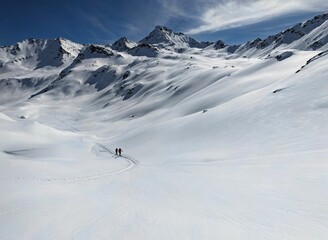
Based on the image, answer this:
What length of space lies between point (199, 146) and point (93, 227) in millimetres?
23101

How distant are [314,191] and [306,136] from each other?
1281 cm

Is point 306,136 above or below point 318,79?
below

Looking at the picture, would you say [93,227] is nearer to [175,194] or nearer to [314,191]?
[175,194]

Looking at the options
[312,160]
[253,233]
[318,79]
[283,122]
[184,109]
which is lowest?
[253,233]

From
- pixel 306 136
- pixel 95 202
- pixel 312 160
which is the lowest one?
pixel 95 202

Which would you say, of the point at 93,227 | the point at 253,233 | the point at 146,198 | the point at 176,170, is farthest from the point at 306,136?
the point at 93,227

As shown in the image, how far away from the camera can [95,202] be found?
528 inches

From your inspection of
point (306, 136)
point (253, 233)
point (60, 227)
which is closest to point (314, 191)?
point (253, 233)

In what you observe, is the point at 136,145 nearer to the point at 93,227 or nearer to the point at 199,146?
the point at 199,146

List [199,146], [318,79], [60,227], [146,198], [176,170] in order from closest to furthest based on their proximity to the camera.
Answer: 1. [60,227]
2. [146,198]
3. [176,170]
4. [199,146]
5. [318,79]

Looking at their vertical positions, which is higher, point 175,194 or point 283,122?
point 283,122

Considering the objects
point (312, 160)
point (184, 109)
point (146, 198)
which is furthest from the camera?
point (184, 109)

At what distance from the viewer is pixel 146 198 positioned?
1451 centimetres

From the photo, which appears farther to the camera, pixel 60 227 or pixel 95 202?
pixel 95 202
